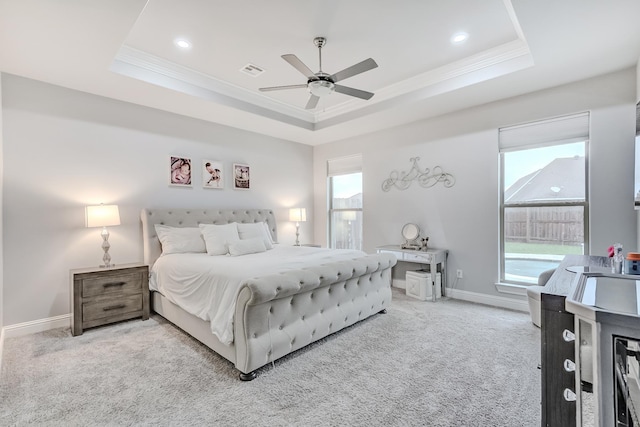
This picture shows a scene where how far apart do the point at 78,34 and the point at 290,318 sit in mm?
2874

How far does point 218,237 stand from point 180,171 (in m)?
1.21

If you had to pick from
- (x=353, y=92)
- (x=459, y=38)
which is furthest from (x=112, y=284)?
(x=459, y=38)

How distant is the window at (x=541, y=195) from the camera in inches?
130

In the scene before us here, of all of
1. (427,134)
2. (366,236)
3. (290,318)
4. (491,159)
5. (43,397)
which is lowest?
(43,397)

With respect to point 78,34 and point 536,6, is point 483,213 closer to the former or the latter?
point 536,6

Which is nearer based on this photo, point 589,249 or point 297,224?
point 589,249

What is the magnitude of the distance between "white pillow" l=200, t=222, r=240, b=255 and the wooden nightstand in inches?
29.2

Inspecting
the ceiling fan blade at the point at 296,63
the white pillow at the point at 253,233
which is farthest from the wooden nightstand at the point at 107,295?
the ceiling fan blade at the point at 296,63

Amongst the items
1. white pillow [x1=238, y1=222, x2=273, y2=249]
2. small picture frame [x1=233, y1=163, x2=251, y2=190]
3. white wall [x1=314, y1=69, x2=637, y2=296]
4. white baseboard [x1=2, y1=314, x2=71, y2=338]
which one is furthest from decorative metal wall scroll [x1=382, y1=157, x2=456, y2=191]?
white baseboard [x1=2, y1=314, x2=71, y2=338]

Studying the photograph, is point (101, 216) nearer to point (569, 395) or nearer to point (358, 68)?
point (358, 68)

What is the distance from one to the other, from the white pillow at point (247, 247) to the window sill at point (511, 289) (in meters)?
3.07

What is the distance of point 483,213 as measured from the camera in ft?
12.8

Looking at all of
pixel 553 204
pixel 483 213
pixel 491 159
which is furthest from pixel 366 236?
pixel 553 204

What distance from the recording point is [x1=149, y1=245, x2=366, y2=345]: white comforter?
229 centimetres
